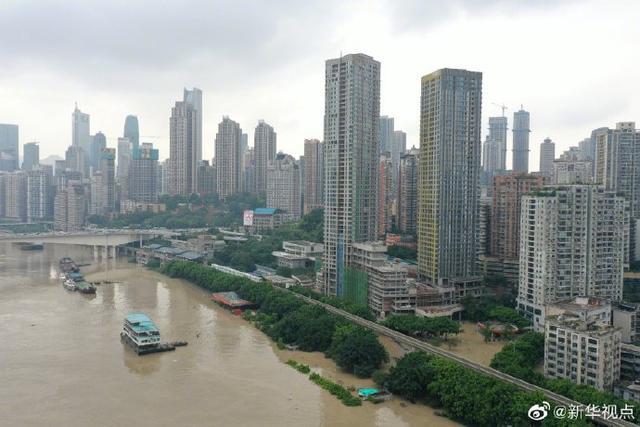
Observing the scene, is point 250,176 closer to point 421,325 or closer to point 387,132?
point 387,132

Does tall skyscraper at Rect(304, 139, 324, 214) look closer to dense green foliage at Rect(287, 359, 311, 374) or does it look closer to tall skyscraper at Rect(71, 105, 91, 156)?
dense green foliage at Rect(287, 359, 311, 374)

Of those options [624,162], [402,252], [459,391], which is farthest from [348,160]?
[624,162]

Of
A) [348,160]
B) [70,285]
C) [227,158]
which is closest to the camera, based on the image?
[348,160]

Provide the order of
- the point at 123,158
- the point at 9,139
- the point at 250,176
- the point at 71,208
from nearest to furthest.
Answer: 1. the point at 71,208
2. the point at 250,176
3. the point at 123,158
4. the point at 9,139

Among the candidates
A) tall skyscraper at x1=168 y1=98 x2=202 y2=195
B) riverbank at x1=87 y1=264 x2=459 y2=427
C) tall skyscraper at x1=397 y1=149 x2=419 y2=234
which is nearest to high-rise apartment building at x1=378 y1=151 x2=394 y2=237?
tall skyscraper at x1=397 y1=149 x2=419 y2=234

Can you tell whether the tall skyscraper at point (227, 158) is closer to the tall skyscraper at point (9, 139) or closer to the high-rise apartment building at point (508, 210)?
the high-rise apartment building at point (508, 210)

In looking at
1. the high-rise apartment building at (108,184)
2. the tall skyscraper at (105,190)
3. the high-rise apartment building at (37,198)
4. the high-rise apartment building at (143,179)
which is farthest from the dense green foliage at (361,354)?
the high-rise apartment building at (37,198)

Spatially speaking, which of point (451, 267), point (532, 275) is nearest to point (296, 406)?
point (532, 275)
